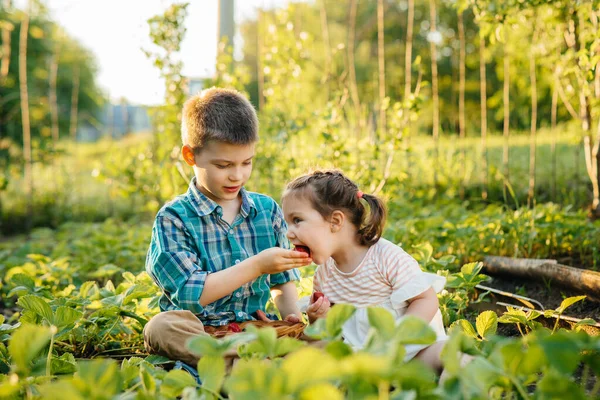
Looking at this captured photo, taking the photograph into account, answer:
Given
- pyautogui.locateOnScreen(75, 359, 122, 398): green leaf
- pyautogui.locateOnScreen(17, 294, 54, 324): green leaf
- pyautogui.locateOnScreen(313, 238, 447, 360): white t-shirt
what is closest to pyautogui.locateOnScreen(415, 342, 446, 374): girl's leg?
pyautogui.locateOnScreen(313, 238, 447, 360): white t-shirt

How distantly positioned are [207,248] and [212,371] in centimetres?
97

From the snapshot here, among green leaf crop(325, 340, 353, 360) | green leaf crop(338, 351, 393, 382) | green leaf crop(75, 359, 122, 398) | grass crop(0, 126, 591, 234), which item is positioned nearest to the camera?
green leaf crop(338, 351, 393, 382)

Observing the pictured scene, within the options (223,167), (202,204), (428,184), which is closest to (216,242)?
(202,204)

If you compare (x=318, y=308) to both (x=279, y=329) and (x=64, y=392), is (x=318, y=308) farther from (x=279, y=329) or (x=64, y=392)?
(x=64, y=392)

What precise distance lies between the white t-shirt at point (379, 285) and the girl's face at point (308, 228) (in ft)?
0.44

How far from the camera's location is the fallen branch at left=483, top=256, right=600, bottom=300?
7.77 feet

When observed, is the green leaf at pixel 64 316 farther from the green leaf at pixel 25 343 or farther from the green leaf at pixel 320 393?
the green leaf at pixel 320 393

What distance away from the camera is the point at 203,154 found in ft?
7.09

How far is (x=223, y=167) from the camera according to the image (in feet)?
6.98

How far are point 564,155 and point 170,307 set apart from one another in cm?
665

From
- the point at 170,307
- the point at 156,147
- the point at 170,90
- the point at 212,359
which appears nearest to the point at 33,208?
the point at 156,147

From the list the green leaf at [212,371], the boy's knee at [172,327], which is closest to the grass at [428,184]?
the boy's knee at [172,327]

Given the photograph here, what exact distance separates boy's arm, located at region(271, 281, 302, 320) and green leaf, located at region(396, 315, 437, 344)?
46.5 inches

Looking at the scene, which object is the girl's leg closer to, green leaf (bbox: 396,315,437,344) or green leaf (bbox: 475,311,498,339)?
green leaf (bbox: 475,311,498,339)
